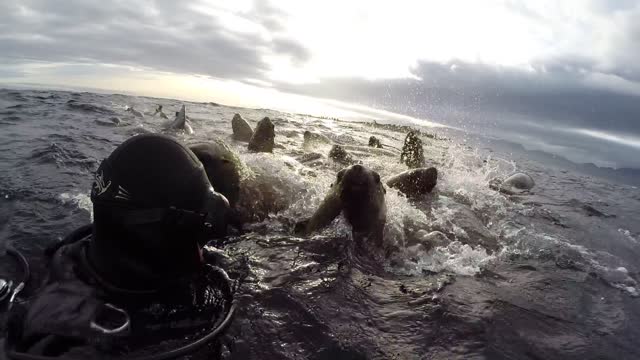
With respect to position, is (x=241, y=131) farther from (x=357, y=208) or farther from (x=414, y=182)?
(x=357, y=208)

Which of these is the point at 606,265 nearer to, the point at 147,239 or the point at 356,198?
the point at 356,198

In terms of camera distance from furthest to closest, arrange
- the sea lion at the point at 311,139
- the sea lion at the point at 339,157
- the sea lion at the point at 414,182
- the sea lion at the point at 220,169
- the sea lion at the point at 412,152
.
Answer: the sea lion at the point at 311,139 < the sea lion at the point at 412,152 < the sea lion at the point at 339,157 < the sea lion at the point at 414,182 < the sea lion at the point at 220,169

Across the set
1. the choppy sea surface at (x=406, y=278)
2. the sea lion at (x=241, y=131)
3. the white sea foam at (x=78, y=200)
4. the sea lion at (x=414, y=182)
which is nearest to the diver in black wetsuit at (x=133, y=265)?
the choppy sea surface at (x=406, y=278)

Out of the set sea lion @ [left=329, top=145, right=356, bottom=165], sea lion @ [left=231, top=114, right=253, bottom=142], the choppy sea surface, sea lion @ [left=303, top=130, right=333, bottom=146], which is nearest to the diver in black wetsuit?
the choppy sea surface

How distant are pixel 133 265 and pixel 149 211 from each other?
1.99 ft

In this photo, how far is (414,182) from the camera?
11578mm

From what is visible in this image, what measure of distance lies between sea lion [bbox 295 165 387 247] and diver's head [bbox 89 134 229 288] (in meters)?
3.39

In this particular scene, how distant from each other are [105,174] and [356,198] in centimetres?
436

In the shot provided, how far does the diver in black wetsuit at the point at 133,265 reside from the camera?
3.39m

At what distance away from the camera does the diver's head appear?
3.70 meters

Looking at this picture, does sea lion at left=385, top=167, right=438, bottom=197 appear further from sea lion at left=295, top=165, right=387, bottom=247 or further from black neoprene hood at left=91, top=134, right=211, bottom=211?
black neoprene hood at left=91, top=134, right=211, bottom=211

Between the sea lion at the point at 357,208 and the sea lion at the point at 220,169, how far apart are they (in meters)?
1.40

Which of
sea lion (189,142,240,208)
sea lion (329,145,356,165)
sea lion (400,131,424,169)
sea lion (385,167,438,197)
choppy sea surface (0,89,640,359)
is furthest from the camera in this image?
sea lion (400,131,424,169)

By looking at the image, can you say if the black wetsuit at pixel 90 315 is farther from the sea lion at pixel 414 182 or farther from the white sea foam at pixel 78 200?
the sea lion at pixel 414 182
